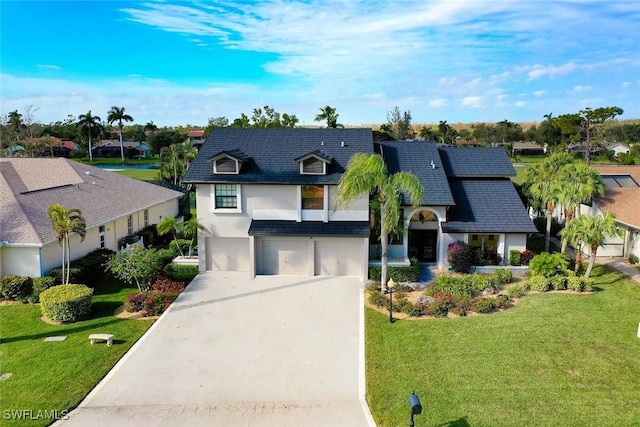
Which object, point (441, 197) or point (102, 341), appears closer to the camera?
point (102, 341)

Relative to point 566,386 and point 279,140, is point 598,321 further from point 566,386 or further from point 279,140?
point 279,140

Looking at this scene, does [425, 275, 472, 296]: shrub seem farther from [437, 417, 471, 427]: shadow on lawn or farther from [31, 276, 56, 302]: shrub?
[31, 276, 56, 302]: shrub

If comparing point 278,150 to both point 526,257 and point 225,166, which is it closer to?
point 225,166

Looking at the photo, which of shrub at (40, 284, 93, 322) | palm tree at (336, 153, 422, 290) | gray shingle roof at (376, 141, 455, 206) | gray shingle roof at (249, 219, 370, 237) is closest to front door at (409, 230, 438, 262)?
gray shingle roof at (376, 141, 455, 206)

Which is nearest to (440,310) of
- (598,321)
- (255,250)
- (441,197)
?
(598,321)

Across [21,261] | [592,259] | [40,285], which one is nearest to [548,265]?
[592,259]

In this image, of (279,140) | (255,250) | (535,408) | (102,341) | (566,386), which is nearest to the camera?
(535,408)

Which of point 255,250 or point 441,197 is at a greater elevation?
point 441,197
